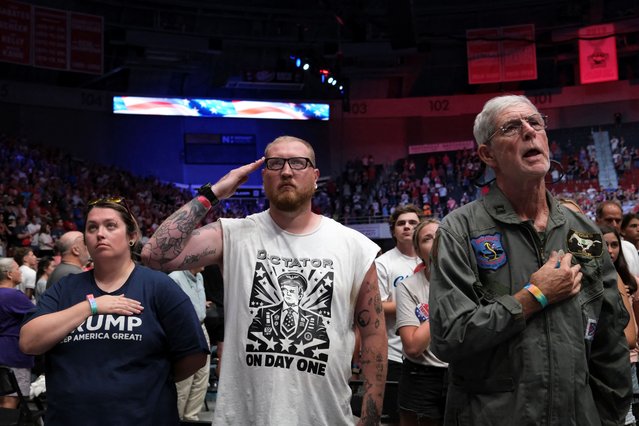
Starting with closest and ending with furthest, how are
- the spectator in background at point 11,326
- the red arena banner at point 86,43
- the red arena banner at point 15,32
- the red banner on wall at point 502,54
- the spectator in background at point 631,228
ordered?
1. the spectator in background at point 11,326
2. the spectator in background at point 631,228
3. the red arena banner at point 15,32
4. the red arena banner at point 86,43
5. the red banner on wall at point 502,54

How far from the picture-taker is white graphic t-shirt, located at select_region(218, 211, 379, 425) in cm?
272

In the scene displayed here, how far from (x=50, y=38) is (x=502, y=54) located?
1435 centimetres

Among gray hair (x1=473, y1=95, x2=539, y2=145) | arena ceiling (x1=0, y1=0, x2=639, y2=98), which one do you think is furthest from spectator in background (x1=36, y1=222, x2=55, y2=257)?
gray hair (x1=473, y1=95, x2=539, y2=145)

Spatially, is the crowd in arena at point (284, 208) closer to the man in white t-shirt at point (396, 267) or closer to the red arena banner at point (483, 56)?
the man in white t-shirt at point (396, 267)

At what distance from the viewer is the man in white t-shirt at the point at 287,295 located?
2734mm

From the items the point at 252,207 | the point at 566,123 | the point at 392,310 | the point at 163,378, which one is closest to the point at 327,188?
the point at 252,207

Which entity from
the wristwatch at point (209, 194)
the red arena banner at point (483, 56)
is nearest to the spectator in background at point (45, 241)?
the wristwatch at point (209, 194)

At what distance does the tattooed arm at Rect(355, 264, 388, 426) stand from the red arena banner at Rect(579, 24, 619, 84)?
24.2 m

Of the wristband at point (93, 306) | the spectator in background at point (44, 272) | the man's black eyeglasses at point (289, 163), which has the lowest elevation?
the wristband at point (93, 306)

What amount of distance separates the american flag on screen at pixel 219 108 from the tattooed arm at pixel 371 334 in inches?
970

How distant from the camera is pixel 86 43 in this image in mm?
22234

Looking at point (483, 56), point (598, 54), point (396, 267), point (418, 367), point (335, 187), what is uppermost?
point (483, 56)

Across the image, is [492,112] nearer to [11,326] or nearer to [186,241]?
[186,241]

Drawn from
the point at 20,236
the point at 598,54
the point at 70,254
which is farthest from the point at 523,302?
the point at 598,54
